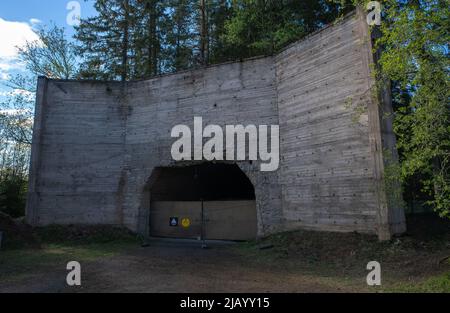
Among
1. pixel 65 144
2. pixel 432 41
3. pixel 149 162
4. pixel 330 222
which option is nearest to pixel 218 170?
pixel 149 162

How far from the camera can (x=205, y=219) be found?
1698 centimetres

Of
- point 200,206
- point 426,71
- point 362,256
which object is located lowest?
point 362,256

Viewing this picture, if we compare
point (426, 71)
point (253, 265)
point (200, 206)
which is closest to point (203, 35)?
point (200, 206)

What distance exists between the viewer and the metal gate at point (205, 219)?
15.9 m

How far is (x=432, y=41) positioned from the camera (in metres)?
7.26

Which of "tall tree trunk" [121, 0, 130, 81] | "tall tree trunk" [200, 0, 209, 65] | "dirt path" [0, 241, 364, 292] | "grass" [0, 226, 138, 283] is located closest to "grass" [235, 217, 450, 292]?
"dirt path" [0, 241, 364, 292]

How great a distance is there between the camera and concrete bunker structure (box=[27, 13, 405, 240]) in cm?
1177

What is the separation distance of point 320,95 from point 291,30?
7.73 metres

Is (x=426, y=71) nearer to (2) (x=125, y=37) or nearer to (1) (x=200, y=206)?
(1) (x=200, y=206)

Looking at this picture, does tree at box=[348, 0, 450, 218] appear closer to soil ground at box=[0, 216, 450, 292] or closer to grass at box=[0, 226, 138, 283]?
soil ground at box=[0, 216, 450, 292]

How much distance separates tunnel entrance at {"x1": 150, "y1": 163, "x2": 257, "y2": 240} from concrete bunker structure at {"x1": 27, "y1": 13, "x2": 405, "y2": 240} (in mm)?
81

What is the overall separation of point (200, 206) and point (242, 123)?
4583 millimetres
